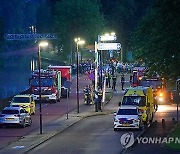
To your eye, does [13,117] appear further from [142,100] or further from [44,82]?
[44,82]

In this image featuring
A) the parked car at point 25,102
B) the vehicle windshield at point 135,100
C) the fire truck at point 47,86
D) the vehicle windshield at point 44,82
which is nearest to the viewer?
the vehicle windshield at point 135,100

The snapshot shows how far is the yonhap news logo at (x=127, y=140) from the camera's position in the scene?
35506mm

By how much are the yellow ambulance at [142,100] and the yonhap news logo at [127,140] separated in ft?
17.3

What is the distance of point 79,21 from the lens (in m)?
130

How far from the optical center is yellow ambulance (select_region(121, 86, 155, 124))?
4666 cm

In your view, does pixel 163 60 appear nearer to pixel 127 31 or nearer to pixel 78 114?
pixel 78 114

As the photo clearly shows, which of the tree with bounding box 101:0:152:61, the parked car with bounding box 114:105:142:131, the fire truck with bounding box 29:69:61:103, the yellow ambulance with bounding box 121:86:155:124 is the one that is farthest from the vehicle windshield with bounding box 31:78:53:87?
the tree with bounding box 101:0:152:61

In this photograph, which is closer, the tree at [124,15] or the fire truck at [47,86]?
the fire truck at [47,86]

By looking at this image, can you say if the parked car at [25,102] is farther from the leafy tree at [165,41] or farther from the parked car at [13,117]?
the leafy tree at [165,41]

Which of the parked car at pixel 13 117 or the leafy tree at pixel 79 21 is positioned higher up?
the leafy tree at pixel 79 21

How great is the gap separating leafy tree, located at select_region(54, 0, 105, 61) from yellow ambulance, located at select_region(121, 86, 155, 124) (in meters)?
78.4

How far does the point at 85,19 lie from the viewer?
424ft

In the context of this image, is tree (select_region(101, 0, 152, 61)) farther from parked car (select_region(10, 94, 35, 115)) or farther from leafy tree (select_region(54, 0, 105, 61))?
parked car (select_region(10, 94, 35, 115))

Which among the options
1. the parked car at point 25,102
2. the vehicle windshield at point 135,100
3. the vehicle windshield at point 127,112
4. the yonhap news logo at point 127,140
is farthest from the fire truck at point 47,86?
the yonhap news logo at point 127,140
